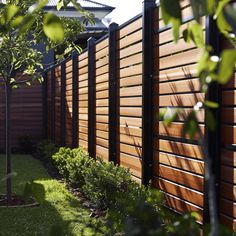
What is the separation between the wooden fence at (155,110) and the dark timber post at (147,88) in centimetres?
1

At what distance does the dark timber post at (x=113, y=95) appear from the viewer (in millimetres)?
6793

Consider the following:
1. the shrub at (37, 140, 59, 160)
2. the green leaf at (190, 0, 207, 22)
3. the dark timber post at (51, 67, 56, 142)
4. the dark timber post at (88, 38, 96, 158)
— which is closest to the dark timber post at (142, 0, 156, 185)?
the dark timber post at (88, 38, 96, 158)

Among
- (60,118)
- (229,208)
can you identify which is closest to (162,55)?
(229,208)

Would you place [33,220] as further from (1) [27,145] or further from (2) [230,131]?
(1) [27,145]

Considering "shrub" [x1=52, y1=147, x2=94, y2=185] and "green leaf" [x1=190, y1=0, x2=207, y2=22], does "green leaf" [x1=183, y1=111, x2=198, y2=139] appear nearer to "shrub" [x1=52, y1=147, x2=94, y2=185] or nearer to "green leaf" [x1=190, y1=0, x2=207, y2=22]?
"green leaf" [x1=190, y1=0, x2=207, y2=22]

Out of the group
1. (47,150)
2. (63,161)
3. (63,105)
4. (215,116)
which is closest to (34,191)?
(215,116)

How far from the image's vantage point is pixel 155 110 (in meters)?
5.18

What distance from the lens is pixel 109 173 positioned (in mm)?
5711

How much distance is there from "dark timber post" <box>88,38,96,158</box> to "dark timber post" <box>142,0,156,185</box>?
2985mm

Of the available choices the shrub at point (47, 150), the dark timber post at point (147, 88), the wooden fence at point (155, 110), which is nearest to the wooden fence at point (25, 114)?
the shrub at point (47, 150)

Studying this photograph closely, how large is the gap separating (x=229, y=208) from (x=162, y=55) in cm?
194

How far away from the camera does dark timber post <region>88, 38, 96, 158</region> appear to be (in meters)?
8.26

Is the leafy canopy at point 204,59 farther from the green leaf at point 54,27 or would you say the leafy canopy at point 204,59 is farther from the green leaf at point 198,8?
the green leaf at point 54,27

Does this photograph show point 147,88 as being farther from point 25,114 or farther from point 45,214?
point 25,114
